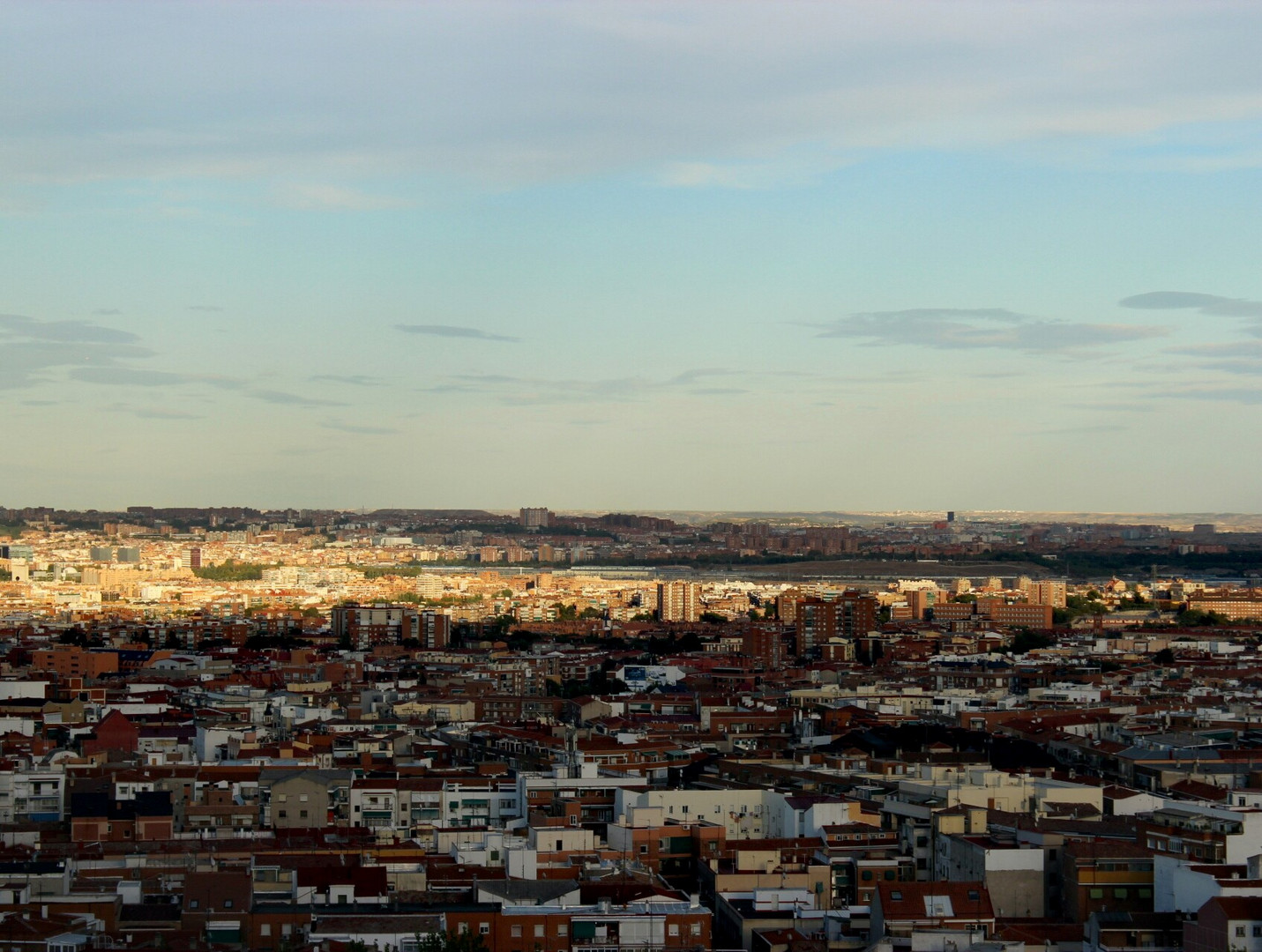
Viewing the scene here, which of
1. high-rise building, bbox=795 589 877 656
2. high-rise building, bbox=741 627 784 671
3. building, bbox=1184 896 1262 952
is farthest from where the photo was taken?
high-rise building, bbox=795 589 877 656

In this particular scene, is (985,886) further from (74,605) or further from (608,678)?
(74,605)

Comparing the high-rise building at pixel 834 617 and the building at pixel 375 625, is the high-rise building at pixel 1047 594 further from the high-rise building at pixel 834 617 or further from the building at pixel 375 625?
the building at pixel 375 625

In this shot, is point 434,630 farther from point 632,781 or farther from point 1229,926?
point 1229,926

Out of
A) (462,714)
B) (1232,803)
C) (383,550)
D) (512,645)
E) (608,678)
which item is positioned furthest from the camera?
(383,550)

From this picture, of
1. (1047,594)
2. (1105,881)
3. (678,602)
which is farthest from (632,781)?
(1047,594)

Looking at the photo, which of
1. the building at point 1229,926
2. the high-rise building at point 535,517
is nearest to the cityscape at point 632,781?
the building at point 1229,926

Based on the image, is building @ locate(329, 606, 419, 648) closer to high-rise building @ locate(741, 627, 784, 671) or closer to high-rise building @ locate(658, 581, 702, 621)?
high-rise building @ locate(741, 627, 784, 671)

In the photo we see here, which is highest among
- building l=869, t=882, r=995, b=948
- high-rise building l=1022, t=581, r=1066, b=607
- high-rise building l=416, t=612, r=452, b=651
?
high-rise building l=1022, t=581, r=1066, b=607

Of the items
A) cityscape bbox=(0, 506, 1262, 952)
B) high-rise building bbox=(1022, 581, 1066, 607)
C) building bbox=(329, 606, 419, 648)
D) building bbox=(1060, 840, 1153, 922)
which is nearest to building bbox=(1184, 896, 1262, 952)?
cityscape bbox=(0, 506, 1262, 952)

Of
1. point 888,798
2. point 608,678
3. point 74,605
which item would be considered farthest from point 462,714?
point 74,605
